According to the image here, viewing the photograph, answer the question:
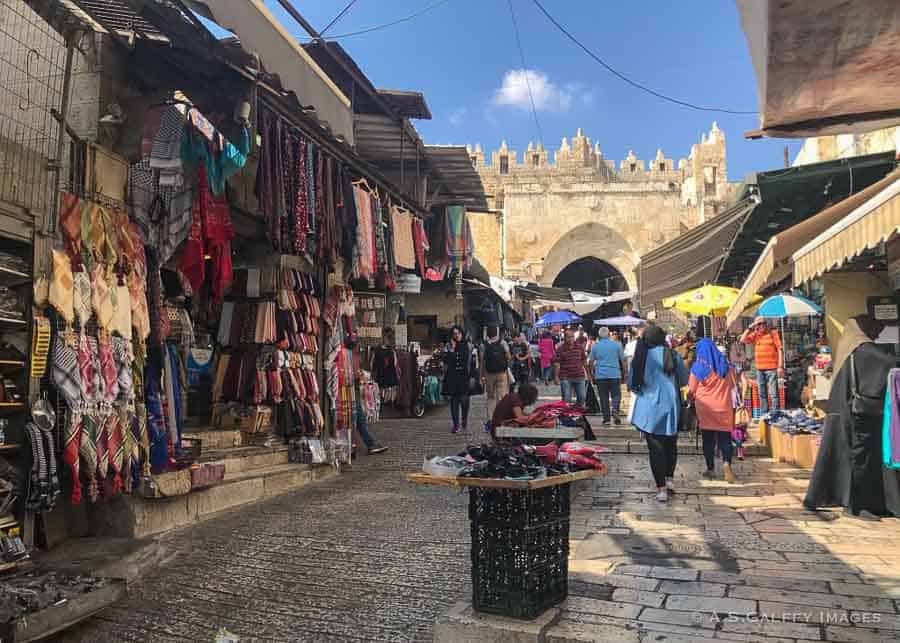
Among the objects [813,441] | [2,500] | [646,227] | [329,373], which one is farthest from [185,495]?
[646,227]

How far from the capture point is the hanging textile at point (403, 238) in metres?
9.10

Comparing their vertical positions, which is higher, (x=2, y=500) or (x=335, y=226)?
(x=335, y=226)

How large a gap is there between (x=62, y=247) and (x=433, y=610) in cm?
374

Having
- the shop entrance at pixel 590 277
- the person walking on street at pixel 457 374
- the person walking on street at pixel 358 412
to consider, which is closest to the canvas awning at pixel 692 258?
the person walking on street at pixel 457 374

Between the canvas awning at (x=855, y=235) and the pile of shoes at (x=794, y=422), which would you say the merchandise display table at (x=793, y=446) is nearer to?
the pile of shoes at (x=794, y=422)

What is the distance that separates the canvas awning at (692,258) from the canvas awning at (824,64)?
738cm

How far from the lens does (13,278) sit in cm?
444

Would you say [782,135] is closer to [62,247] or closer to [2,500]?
[62,247]

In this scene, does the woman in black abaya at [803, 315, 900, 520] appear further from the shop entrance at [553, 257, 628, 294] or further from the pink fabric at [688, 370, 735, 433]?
the shop entrance at [553, 257, 628, 294]

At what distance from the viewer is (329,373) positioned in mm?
8023

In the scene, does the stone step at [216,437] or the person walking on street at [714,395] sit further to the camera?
the person walking on street at [714,395]

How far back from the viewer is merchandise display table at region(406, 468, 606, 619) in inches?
120

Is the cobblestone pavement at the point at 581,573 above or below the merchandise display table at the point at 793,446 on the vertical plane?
below

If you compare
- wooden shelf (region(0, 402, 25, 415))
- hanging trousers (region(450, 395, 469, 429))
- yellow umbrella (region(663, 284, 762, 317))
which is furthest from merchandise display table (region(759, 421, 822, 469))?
wooden shelf (region(0, 402, 25, 415))
